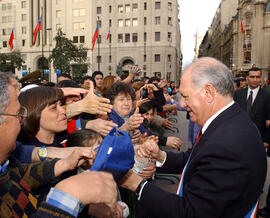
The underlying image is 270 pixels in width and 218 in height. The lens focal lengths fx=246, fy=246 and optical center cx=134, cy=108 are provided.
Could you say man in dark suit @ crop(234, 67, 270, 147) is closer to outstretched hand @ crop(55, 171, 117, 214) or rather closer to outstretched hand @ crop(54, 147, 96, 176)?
outstretched hand @ crop(54, 147, 96, 176)

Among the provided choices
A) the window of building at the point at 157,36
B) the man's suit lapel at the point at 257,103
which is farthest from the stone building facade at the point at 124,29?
the man's suit lapel at the point at 257,103

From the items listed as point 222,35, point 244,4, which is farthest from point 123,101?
point 222,35

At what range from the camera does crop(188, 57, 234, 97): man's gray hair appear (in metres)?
2.04

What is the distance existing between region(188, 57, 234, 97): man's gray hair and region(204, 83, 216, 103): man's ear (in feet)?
0.08

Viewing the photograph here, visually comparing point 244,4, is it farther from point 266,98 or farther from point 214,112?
point 214,112

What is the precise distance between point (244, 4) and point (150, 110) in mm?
56190

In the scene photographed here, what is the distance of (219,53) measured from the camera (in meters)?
79.2

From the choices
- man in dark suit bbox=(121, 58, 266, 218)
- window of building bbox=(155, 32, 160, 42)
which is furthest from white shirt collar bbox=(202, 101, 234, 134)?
window of building bbox=(155, 32, 160, 42)

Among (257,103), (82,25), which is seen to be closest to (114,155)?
(257,103)

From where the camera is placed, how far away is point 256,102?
566 centimetres

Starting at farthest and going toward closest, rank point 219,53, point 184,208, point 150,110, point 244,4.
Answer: point 219,53 < point 244,4 < point 150,110 < point 184,208

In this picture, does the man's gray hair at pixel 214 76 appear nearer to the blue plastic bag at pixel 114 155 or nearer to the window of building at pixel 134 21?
the blue plastic bag at pixel 114 155

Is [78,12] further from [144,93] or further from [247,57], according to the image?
[144,93]

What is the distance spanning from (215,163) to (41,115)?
1.89m
